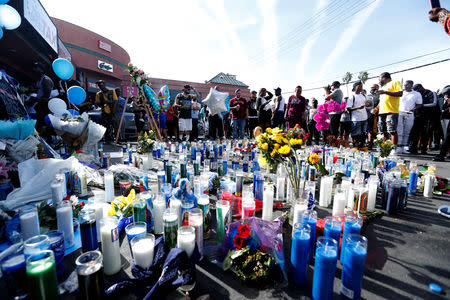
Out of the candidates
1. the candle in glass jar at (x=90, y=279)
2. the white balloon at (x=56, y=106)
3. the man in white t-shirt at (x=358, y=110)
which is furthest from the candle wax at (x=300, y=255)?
the man in white t-shirt at (x=358, y=110)

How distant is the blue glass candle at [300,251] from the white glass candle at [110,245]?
1.30 meters

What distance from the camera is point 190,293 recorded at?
148cm

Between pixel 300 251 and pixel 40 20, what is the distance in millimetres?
10347

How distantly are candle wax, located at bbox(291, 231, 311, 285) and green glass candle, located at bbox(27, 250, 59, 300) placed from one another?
56.8 inches

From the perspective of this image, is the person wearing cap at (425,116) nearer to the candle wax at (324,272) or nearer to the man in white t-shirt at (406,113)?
the man in white t-shirt at (406,113)

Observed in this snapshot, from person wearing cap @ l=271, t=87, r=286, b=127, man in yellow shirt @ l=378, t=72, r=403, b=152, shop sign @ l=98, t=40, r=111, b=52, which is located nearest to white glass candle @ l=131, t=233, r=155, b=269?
man in yellow shirt @ l=378, t=72, r=403, b=152

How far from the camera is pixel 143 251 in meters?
1.52

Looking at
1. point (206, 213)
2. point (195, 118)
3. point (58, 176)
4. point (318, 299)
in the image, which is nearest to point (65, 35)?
point (195, 118)

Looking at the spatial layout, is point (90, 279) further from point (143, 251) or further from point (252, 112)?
point (252, 112)

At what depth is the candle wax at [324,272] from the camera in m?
1.29

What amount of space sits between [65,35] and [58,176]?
19.6 meters

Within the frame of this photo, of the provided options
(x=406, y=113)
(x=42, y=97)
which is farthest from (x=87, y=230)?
(x=406, y=113)

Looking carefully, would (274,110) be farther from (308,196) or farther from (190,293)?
(190,293)

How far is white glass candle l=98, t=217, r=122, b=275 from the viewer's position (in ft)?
5.26
